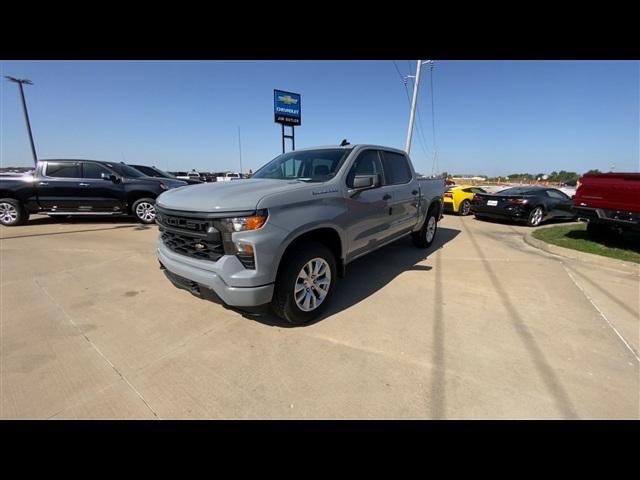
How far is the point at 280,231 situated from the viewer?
8.23ft

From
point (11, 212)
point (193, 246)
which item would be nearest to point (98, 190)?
point (11, 212)

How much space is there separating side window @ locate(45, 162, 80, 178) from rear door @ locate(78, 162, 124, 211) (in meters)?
0.22

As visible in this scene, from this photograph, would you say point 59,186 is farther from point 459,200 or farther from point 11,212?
point 459,200

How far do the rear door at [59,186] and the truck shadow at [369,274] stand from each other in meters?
8.24

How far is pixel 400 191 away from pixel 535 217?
7.63m

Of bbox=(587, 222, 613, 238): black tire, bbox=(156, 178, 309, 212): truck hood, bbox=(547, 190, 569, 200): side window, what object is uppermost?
bbox=(156, 178, 309, 212): truck hood

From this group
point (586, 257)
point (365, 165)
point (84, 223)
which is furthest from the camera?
point (84, 223)

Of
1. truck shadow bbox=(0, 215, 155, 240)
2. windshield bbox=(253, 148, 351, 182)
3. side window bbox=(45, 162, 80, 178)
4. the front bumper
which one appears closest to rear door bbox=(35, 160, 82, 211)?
side window bbox=(45, 162, 80, 178)

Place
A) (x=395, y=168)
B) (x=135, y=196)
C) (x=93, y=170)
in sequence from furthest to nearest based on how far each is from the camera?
(x=135, y=196) → (x=93, y=170) → (x=395, y=168)

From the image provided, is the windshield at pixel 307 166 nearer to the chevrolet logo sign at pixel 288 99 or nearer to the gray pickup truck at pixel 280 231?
the gray pickup truck at pixel 280 231

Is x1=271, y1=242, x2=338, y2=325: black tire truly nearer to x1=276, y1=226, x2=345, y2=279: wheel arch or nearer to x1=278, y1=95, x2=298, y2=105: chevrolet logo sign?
x1=276, y1=226, x2=345, y2=279: wheel arch

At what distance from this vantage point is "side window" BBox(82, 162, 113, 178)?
26.8 feet

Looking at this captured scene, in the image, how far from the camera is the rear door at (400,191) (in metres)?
4.35
